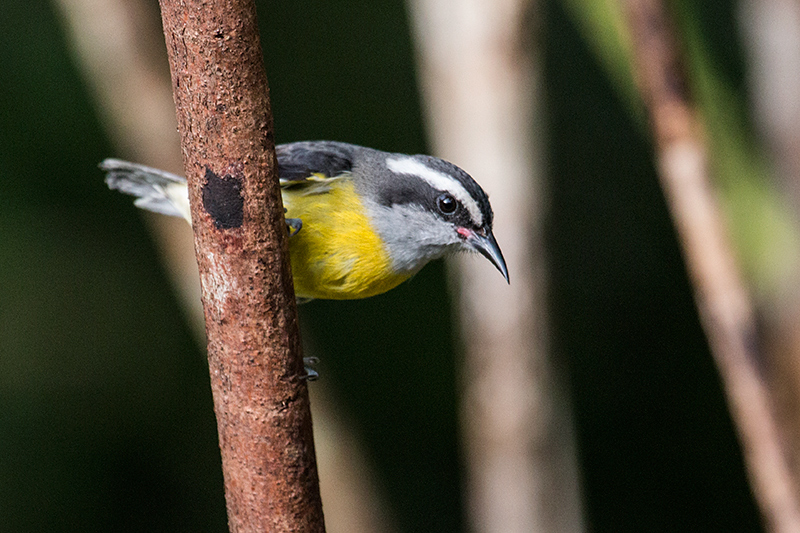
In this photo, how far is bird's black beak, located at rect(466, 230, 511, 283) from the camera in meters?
2.38

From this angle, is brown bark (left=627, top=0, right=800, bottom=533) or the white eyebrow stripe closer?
brown bark (left=627, top=0, right=800, bottom=533)

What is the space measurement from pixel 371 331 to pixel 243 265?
4.35m

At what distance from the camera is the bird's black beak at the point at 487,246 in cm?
238

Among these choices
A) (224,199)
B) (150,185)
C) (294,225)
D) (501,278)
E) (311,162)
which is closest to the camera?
(224,199)

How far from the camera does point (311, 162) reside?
101 inches

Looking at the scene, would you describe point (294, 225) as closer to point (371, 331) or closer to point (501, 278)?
point (501, 278)

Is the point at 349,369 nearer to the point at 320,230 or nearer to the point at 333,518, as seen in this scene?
the point at 333,518

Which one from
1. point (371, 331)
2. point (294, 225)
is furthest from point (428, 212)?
point (371, 331)

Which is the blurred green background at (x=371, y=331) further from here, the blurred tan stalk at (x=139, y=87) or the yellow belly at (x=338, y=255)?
the yellow belly at (x=338, y=255)

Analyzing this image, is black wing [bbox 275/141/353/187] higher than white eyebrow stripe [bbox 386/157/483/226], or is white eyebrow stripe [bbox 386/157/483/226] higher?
black wing [bbox 275/141/353/187]

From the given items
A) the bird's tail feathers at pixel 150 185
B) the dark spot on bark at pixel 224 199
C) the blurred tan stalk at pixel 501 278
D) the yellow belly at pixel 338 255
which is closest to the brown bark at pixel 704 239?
the yellow belly at pixel 338 255

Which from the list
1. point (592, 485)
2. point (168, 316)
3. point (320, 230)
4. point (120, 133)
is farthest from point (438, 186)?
point (592, 485)

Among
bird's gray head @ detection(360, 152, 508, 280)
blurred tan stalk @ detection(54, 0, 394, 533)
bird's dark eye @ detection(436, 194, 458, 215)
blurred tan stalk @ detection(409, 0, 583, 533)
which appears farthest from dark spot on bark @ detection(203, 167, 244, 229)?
blurred tan stalk @ detection(54, 0, 394, 533)

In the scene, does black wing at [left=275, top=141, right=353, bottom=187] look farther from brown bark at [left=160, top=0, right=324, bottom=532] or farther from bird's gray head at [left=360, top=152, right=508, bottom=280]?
brown bark at [left=160, top=0, right=324, bottom=532]
